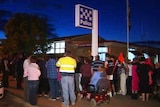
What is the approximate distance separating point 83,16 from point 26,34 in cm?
2966

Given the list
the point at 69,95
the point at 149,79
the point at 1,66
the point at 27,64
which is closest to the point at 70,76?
the point at 69,95

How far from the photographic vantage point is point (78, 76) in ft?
47.8

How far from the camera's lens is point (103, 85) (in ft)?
38.0

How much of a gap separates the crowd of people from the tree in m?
27.5

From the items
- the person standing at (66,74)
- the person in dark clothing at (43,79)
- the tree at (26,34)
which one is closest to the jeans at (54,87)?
the person in dark clothing at (43,79)

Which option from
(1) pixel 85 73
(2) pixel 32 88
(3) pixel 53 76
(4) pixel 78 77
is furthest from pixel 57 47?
(2) pixel 32 88

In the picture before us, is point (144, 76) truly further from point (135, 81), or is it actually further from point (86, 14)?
point (86, 14)

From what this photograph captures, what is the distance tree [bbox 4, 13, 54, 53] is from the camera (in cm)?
4347

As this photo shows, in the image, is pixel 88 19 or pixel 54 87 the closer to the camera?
pixel 54 87

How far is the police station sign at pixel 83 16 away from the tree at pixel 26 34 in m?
27.7

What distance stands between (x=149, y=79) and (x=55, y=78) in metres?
3.84

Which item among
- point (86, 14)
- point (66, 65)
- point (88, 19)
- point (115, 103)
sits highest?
point (86, 14)

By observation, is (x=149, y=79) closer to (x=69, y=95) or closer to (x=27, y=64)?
(x=69, y=95)

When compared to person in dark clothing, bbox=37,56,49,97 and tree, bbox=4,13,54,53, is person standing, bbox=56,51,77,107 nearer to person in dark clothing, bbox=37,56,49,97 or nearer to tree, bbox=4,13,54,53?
person in dark clothing, bbox=37,56,49,97
